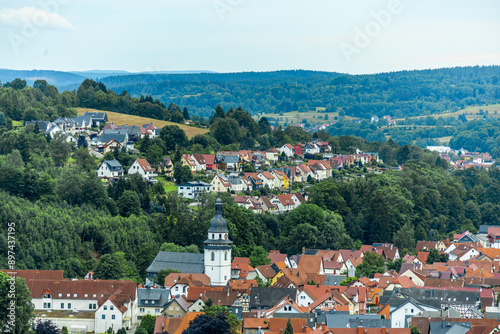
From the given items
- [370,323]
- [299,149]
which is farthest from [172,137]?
[370,323]

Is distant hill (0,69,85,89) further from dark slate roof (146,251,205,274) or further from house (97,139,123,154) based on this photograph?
dark slate roof (146,251,205,274)

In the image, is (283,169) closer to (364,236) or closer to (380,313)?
(364,236)

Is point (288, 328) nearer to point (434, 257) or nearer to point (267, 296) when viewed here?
point (267, 296)

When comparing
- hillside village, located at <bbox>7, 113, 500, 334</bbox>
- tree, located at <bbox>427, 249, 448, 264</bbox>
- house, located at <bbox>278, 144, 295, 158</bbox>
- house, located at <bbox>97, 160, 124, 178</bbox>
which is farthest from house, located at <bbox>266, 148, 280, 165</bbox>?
tree, located at <bbox>427, 249, 448, 264</bbox>

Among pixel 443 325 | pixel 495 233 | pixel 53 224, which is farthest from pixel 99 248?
pixel 495 233

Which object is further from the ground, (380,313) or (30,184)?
(30,184)

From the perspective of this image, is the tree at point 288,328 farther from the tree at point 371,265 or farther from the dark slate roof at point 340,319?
the tree at point 371,265
